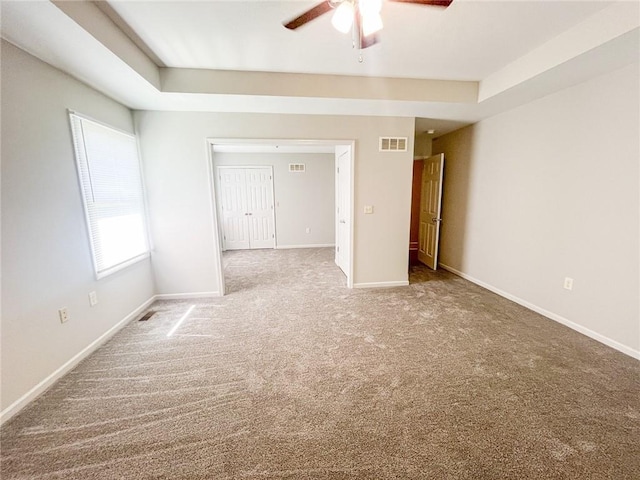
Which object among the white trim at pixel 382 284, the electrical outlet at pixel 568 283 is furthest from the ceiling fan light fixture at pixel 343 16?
the electrical outlet at pixel 568 283

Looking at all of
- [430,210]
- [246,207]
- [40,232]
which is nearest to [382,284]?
[430,210]

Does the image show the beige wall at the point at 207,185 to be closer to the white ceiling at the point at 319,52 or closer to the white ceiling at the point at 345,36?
the white ceiling at the point at 319,52

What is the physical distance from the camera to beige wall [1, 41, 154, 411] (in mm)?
1620

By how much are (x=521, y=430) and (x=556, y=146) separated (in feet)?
8.99

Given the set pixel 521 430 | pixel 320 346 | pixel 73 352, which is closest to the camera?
pixel 521 430

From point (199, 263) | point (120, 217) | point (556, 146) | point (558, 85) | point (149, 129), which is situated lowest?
point (199, 263)

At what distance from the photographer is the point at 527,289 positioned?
9.87 ft

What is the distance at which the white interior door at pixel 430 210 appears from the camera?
13.7ft

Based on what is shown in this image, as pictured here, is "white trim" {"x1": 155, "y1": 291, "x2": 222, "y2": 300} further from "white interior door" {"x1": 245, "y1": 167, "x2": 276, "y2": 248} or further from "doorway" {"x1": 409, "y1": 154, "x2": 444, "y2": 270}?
"doorway" {"x1": 409, "y1": 154, "x2": 444, "y2": 270}

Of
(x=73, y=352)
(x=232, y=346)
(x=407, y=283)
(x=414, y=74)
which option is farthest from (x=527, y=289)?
(x=73, y=352)

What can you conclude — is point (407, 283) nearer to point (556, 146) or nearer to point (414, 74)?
point (556, 146)

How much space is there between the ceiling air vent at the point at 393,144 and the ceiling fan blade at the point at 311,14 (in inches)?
84.5

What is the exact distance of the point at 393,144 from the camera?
3.43 metres

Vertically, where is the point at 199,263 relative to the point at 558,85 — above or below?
below
